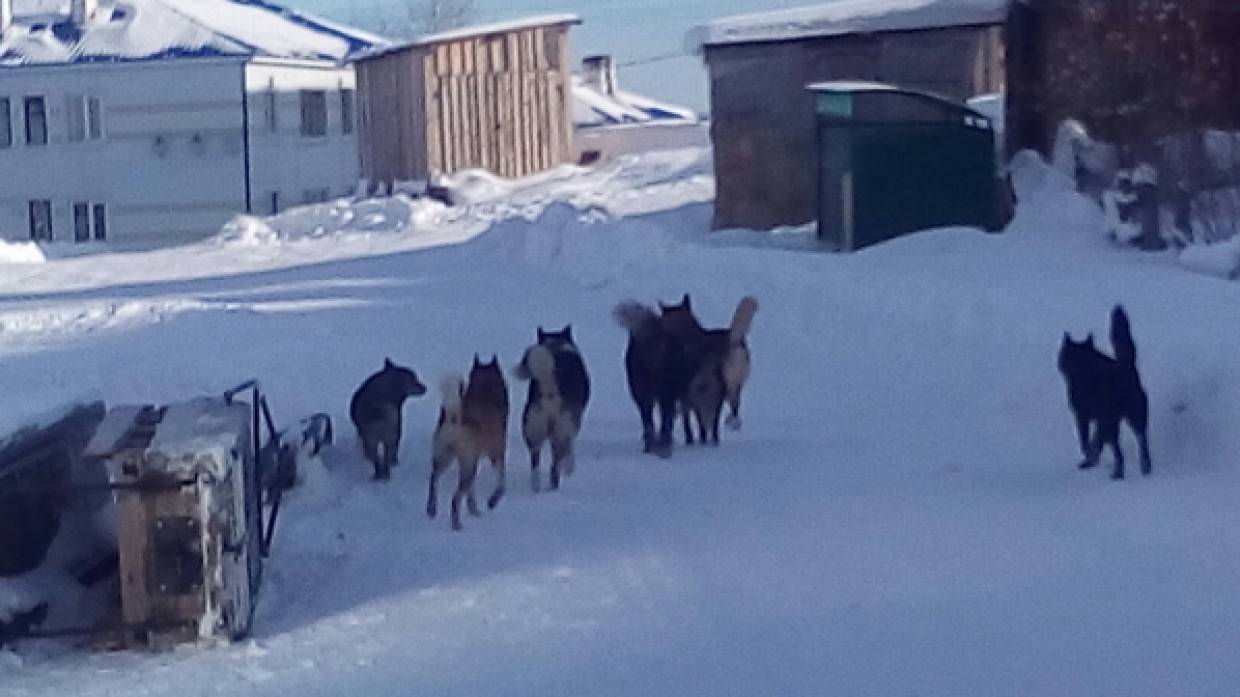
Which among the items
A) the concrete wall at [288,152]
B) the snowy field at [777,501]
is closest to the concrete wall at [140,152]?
the concrete wall at [288,152]

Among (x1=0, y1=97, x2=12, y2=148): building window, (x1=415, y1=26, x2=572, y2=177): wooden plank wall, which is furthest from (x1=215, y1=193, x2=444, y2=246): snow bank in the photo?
(x1=0, y1=97, x2=12, y2=148): building window

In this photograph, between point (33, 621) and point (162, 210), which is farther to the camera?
point (162, 210)

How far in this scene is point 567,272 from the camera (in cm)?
2097

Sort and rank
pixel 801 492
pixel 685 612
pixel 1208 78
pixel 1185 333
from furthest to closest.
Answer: pixel 1208 78 → pixel 1185 333 → pixel 801 492 → pixel 685 612

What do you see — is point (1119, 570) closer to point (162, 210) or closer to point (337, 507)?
point (337, 507)

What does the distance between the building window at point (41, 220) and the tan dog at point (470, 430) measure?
3774 centimetres

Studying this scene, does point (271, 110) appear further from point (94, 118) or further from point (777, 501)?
point (777, 501)

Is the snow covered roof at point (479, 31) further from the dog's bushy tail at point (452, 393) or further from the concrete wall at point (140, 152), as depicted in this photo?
the dog's bushy tail at point (452, 393)

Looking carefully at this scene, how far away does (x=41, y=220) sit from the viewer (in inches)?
1855

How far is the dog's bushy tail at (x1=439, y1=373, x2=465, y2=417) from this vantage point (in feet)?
33.3

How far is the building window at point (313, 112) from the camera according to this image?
1836 inches

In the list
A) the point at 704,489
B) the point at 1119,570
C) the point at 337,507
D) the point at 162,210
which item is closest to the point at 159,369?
the point at 337,507

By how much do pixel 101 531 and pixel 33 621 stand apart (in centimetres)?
111

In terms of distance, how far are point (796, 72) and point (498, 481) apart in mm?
14738
